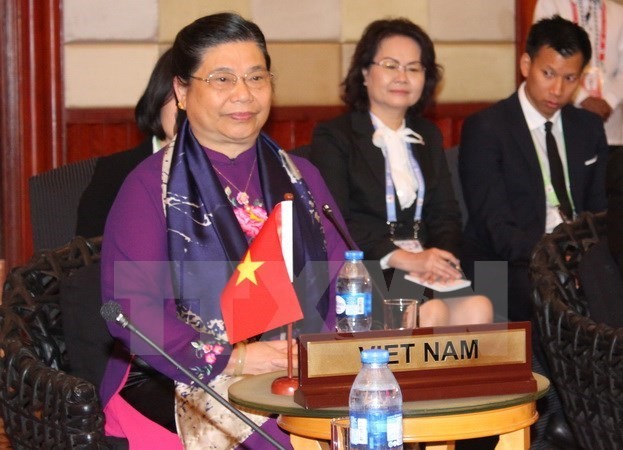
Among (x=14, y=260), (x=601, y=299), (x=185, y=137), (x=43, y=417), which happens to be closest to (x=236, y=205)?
(x=185, y=137)

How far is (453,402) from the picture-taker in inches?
89.3

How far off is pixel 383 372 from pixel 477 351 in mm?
450

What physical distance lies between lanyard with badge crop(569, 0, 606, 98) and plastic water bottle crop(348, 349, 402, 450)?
3.75 meters

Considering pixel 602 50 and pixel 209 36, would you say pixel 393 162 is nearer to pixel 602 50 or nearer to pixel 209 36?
pixel 209 36

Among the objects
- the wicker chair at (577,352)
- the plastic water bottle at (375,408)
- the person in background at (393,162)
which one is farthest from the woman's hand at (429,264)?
the plastic water bottle at (375,408)

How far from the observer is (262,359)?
8.84 ft

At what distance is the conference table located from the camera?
2209 millimetres

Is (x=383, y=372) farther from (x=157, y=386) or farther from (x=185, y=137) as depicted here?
(x=185, y=137)

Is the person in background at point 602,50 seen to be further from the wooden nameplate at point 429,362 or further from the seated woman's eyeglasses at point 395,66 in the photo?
the wooden nameplate at point 429,362

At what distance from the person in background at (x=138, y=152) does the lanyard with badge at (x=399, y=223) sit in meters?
0.86

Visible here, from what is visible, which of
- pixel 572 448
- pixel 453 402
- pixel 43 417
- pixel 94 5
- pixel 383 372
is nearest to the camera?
pixel 383 372

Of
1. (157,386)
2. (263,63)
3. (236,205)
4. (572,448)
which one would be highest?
(263,63)

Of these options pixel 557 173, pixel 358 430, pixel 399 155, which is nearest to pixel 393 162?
pixel 399 155

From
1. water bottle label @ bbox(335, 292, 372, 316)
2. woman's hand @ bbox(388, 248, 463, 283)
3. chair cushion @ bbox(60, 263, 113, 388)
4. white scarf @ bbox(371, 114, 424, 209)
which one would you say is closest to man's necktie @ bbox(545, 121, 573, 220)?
white scarf @ bbox(371, 114, 424, 209)
